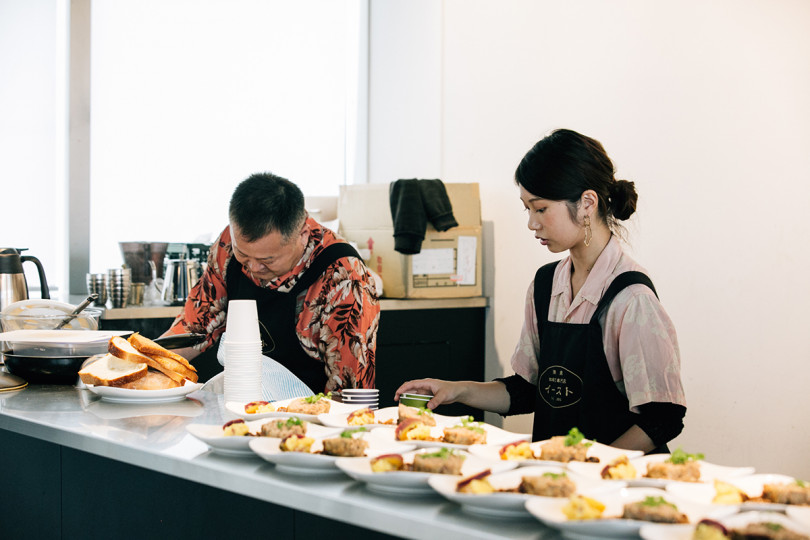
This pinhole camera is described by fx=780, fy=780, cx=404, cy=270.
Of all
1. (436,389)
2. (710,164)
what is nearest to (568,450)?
(436,389)

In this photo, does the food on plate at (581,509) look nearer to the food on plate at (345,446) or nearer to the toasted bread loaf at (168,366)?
the food on plate at (345,446)

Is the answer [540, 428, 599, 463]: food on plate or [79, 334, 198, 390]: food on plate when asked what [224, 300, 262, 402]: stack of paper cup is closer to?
[79, 334, 198, 390]: food on plate

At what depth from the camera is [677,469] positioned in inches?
47.9

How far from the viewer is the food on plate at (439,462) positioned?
3.87 ft

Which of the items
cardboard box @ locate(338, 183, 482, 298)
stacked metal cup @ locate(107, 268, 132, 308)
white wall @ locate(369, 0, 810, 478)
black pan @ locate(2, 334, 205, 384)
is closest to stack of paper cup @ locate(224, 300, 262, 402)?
black pan @ locate(2, 334, 205, 384)

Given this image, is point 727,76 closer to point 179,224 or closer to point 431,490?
point 431,490

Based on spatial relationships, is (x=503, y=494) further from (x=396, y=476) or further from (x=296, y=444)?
(x=296, y=444)

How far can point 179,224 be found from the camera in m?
4.71

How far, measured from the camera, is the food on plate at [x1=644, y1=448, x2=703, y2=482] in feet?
3.96

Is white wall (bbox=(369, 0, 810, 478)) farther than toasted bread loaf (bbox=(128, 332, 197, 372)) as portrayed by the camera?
Yes

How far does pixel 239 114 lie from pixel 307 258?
2.70 metres

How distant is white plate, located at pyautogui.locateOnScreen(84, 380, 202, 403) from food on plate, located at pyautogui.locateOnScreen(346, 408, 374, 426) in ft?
1.89

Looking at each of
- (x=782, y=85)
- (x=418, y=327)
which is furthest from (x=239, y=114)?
(x=782, y=85)

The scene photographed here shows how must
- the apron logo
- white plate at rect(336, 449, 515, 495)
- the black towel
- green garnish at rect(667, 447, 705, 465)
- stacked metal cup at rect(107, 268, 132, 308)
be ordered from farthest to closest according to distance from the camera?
Answer: the black towel < stacked metal cup at rect(107, 268, 132, 308) < the apron logo < green garnish at rect(667, 447, 705, 465) < white plate at rect(336, 449, 515, 495)
